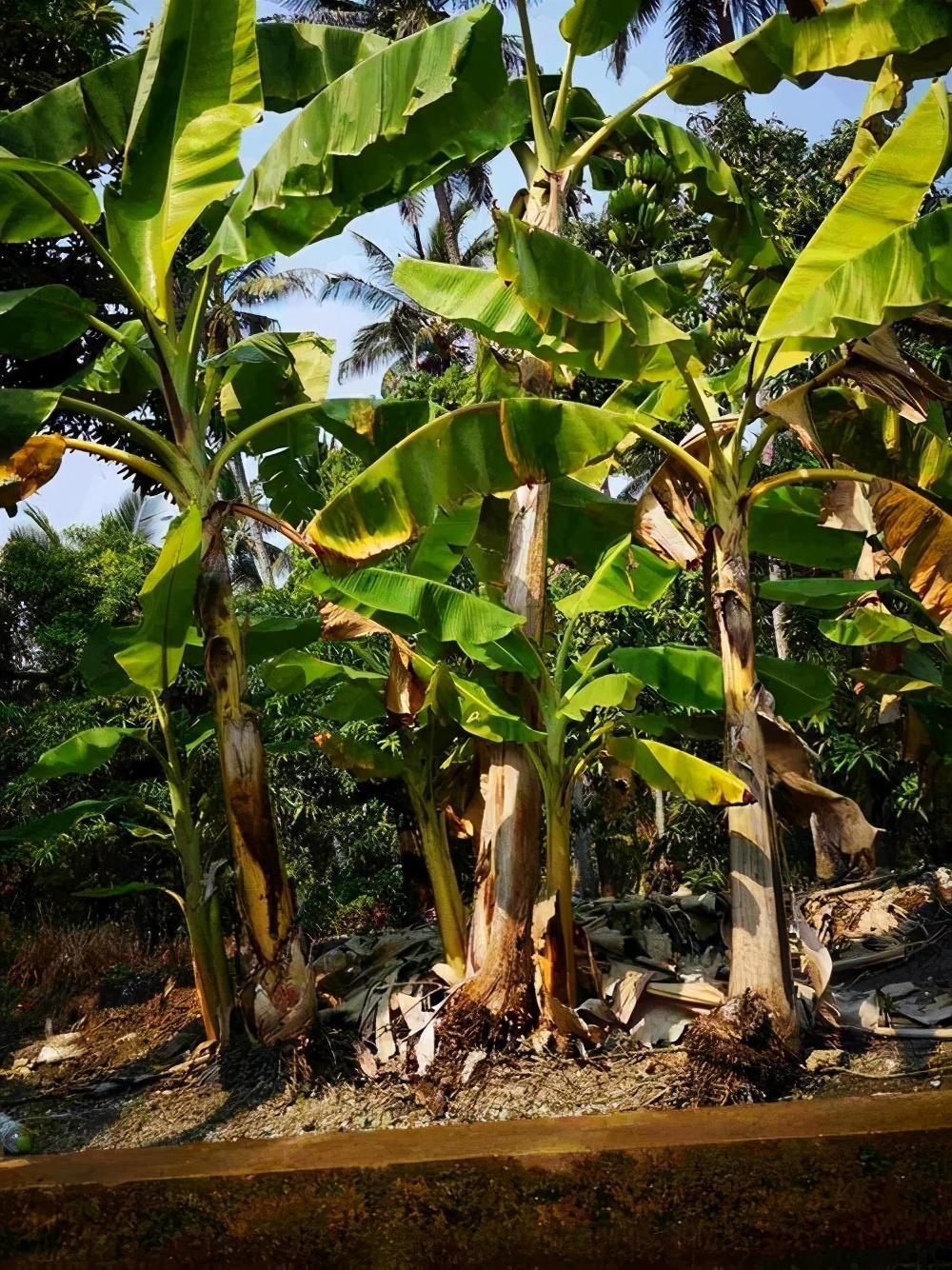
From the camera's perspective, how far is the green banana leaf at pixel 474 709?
555 cm

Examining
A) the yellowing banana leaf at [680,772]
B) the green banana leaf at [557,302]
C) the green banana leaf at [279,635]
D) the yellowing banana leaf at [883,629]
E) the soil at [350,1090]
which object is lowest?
the soil at [350,1090]

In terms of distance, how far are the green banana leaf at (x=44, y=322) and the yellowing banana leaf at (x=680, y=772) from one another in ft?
12.4

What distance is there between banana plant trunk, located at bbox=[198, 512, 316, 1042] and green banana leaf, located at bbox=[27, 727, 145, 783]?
3.40 ft

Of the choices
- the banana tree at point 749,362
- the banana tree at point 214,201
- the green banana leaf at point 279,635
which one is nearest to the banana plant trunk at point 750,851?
the banana tree at point 749,362

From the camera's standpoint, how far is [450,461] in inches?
206

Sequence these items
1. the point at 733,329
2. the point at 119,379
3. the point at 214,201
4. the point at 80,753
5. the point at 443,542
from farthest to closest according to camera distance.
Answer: the point at 733,329 → the point at 119,379 → the point at 80,753 → the point at 443,542 → the point at 214,201

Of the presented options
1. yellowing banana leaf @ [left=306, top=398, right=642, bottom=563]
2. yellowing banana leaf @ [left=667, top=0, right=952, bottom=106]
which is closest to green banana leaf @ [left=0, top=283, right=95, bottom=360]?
yellowing banana leaf @ [left=306, top=398, right=642, bottom=563]

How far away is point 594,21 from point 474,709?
148 inches

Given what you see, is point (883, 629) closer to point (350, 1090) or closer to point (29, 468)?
point (350, 1090)

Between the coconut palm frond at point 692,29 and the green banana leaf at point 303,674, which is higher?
the coconut palm frond at point 692,29

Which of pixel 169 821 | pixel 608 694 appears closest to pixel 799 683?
pixel 608 694

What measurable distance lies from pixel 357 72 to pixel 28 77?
5217 millimetres

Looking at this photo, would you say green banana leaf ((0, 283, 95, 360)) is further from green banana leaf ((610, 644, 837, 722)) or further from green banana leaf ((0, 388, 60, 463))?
green banana leaf ((610, 644, 837, 722))

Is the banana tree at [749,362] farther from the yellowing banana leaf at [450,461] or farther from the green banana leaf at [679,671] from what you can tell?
the green banana leaf at [679,671]
